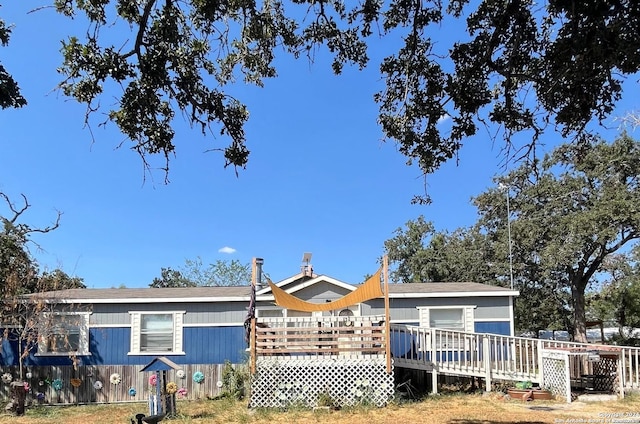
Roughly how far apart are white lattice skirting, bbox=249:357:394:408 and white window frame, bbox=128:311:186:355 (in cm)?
403

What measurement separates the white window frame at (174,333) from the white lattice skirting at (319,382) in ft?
13.2

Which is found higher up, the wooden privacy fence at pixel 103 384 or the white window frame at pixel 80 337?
the white window frame at pixel 80 337

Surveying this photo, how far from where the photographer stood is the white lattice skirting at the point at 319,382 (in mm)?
11648

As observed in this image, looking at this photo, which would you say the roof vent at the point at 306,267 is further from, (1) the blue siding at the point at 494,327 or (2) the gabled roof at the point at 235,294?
(1) the blue siding at the point at 494,327

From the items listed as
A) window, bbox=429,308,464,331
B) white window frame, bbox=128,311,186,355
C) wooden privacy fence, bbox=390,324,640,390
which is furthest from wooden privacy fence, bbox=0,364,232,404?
window, bbox=429,308,464,331

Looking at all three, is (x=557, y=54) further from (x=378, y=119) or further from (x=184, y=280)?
(x=184, y=280)

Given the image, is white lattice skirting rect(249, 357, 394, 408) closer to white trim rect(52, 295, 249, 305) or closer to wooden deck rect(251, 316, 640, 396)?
wooden deck rect(251, 316, 640, 396)

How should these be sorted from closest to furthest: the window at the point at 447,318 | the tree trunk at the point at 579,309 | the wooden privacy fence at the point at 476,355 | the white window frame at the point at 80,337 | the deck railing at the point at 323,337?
the deck railing at the point at 323,337
the wooden privacy fence at the point at 476,355
the white window frame at the point at 80,337
the window at the point at 447,318
the tree trunk at the point at 579,309

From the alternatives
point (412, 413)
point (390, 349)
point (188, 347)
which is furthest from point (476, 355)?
point (188, 347)

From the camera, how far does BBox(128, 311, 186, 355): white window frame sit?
15.0 m

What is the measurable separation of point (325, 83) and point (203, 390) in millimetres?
9752

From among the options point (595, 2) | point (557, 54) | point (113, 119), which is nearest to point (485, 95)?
point (557, 54)

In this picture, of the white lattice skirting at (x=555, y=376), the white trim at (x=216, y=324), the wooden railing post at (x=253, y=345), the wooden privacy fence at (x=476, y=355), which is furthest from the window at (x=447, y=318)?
the wooden railing post at (x=253, y=345)

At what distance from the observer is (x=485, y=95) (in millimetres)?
6309
